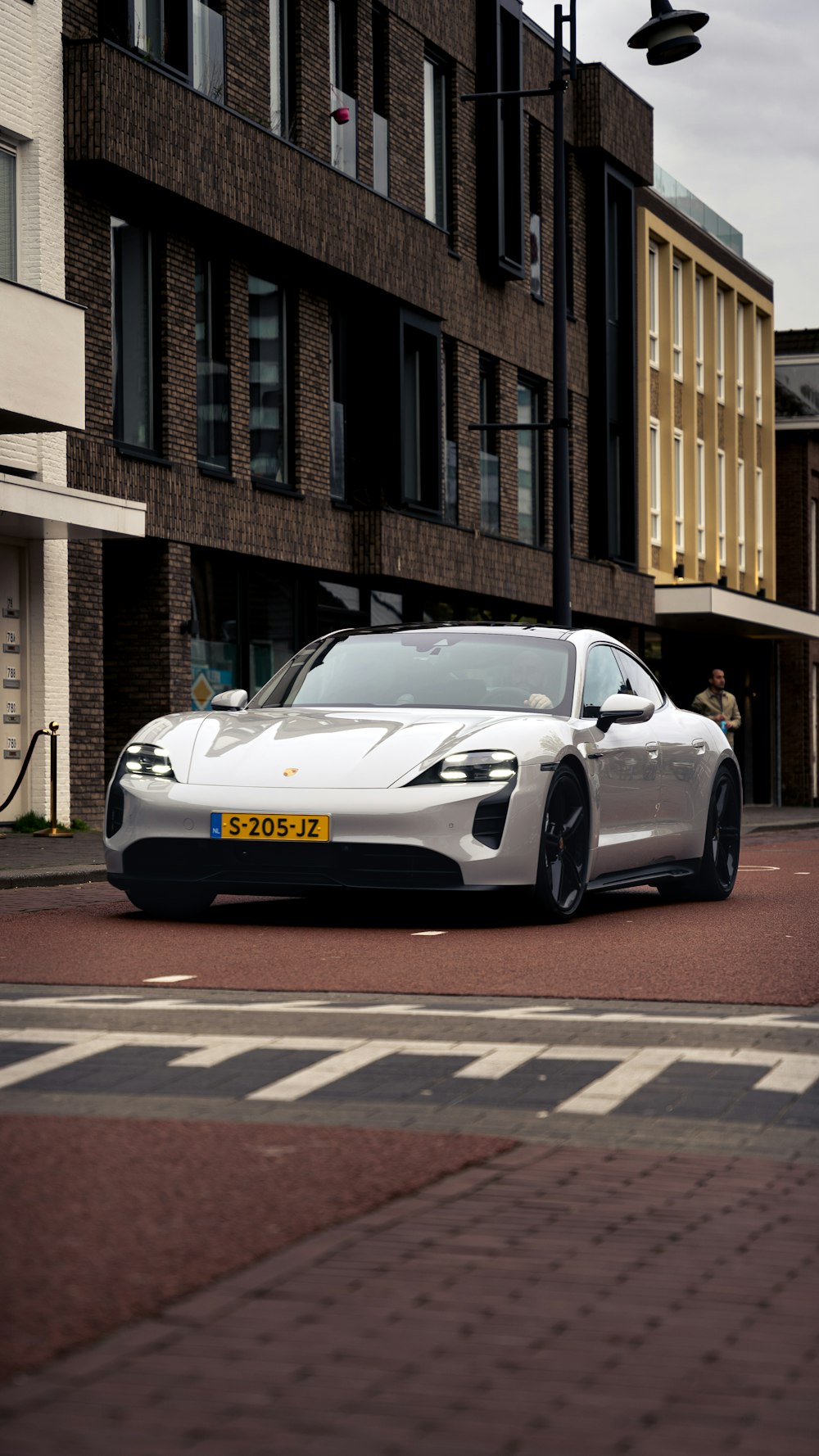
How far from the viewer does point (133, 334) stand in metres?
23.4

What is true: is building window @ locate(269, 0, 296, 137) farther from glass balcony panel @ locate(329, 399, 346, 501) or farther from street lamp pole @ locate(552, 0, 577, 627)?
glass balcony panel @ locate(329, 399, 346, 501)

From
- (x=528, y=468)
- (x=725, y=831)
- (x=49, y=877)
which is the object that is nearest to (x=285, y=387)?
(x=528, y=468)

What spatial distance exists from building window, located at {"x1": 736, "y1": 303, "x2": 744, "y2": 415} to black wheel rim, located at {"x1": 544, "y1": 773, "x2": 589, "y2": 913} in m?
39.7

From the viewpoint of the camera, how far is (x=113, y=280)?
23.1 m

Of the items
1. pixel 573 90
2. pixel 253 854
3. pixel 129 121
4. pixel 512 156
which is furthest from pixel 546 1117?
pixel 573 90

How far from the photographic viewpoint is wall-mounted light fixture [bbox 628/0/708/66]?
2172cm

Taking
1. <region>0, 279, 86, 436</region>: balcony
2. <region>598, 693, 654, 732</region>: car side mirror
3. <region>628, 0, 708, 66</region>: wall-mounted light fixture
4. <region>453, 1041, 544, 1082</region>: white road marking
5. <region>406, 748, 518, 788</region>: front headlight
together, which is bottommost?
<region>453, 1041, 544, 1082</region>: white road marking

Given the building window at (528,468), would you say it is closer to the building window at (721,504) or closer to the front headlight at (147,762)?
the building window at (721,504)

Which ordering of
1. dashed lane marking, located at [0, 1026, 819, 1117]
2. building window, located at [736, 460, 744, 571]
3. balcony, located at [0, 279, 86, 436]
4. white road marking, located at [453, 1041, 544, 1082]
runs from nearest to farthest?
dashed lane marking, located at [0, 1026, 819, 1117], white road marking, located at [453, 1041, 544, 1082], balcony, located at [0, 279, 86, 436], building window, located at [736, 460, 744, 571]

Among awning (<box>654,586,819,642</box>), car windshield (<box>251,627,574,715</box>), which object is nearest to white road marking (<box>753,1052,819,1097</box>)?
car windshield (<box>251,627,574,715</box>)

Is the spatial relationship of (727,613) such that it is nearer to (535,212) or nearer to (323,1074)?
(535,212)

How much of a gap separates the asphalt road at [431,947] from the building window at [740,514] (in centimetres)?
3656

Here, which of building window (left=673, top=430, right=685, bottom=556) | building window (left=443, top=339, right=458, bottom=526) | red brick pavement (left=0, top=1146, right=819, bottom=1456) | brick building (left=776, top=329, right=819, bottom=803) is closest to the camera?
red brick pavement (left=0, top=1146, right=819, bottom=1456)

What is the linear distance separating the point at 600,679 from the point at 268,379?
15.2 m
